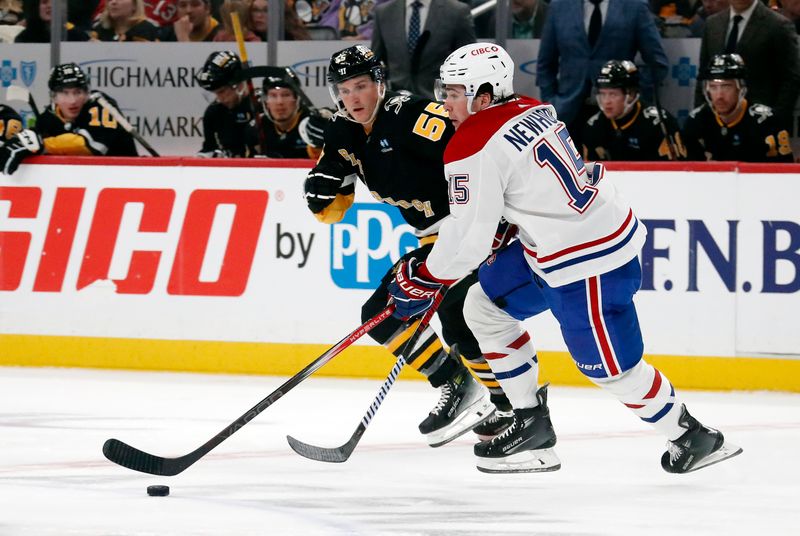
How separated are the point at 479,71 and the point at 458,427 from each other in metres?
1.29

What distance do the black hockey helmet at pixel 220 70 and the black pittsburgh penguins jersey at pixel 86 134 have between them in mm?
465

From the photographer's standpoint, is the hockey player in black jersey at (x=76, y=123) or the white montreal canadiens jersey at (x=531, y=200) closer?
the white montreal canadiens jersey at (x=531, y=200)

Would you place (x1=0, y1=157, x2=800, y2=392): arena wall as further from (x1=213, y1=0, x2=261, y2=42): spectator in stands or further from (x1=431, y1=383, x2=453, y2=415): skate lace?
(x1=431, y1=383, x2=453, y2=415): skate lace

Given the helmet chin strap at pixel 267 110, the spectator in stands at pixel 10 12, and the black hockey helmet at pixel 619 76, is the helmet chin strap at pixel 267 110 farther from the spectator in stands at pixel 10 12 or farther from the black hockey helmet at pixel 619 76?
the spectator in stands at pixel 10 12

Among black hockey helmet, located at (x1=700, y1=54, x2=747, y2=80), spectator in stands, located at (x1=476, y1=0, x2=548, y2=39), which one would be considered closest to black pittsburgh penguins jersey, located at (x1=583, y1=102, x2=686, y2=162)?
black hockey helmet, located at (x1=700, y1=54, x2=747, y2=80)

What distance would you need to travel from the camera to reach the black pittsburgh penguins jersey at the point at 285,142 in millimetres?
6461

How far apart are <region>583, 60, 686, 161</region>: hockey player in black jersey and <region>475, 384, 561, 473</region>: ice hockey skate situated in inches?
89.6

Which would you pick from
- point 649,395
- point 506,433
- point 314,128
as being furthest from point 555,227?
point 314,128

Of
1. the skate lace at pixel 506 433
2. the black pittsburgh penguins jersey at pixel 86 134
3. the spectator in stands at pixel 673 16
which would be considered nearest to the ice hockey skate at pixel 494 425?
the skate lace at pixel 506 433

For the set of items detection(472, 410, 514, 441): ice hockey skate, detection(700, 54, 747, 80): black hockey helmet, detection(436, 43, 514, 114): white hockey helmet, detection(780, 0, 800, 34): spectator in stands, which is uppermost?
detection(436, 43, 514, 114): white hockey helmet

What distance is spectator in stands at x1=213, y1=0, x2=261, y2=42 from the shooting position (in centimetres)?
699

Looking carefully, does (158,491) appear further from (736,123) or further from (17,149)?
(736,123)

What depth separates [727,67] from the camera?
19.4 feet

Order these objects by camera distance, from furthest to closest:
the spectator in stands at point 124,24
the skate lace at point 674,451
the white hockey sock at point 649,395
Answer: the spectator in stands at point 124,24 < the skate lace at point 674,451 < the white hockey sock at point 649,395
